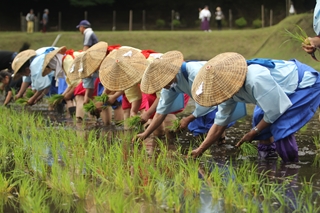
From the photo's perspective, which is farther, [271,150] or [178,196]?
[271,150]

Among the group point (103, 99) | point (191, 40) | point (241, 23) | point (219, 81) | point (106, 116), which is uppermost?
point (219, 81)

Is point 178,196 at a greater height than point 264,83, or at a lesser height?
lesser

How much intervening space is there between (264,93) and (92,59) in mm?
A: 3461

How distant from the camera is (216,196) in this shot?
423cm

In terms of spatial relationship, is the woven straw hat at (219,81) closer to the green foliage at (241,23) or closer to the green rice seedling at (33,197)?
the green rice seedling at (33,197)

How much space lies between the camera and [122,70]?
6.99 metres

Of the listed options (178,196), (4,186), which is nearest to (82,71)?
(4,186)

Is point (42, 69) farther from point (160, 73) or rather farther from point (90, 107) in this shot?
point (160, 73)

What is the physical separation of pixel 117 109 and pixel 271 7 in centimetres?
2762

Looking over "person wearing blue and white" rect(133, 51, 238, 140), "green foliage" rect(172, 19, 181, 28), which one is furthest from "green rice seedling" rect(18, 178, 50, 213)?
"green foliage" rect(172, 19, 181, 28)

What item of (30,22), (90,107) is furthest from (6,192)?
(30,22)

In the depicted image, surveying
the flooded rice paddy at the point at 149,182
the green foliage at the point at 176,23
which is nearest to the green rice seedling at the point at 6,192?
the flooded rice paddy at the point at 149,182

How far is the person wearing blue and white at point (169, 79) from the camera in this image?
566cm

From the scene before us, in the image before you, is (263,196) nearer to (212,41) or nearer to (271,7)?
(212,41)
